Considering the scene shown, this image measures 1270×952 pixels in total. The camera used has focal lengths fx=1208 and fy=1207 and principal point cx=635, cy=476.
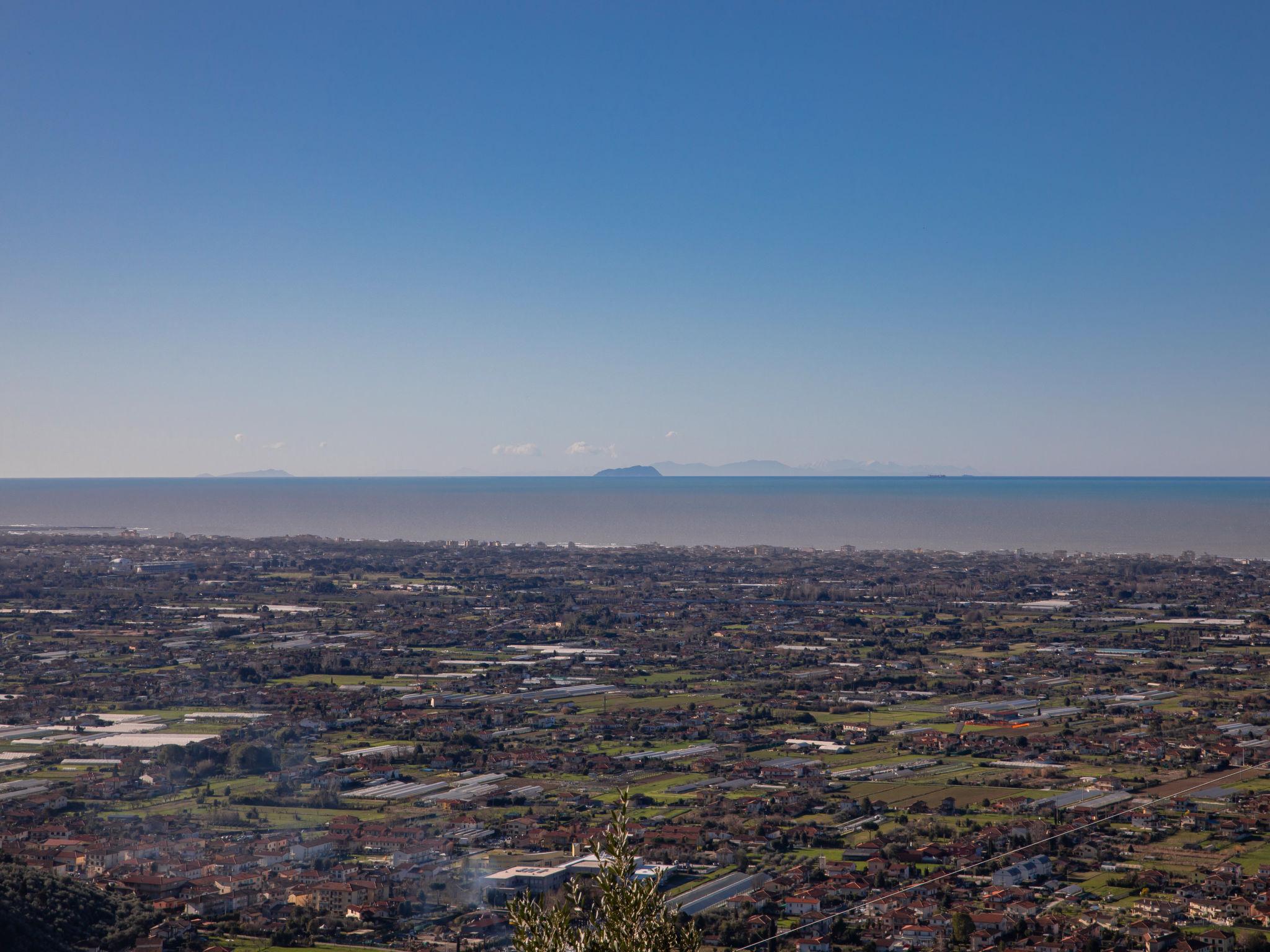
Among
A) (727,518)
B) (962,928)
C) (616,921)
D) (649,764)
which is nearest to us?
(616,921)

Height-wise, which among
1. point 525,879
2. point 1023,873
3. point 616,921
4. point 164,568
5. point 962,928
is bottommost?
point 1023,873

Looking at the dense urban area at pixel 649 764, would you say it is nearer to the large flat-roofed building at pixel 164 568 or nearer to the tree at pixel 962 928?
the tree at pixel 962 928

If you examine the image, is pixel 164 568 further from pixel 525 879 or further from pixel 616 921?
pixel 616 921

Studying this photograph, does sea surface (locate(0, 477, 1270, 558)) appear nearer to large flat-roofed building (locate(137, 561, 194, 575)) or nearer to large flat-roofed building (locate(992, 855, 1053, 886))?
large flat-roofed building (locate(137, 561, 194, 575))

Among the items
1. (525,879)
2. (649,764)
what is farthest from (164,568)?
(525,879)

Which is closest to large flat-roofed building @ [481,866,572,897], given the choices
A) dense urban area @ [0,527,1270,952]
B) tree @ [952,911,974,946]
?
dense urban area @ [0,527,1270,952]

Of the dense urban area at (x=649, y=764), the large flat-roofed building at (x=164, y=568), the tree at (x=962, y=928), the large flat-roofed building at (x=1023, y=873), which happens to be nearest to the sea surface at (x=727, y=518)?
the large flat-roofed building at (x=164, y=568)

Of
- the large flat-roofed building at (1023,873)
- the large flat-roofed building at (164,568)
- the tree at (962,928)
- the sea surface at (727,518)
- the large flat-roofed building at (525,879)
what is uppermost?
the sea surface at (727,518)
